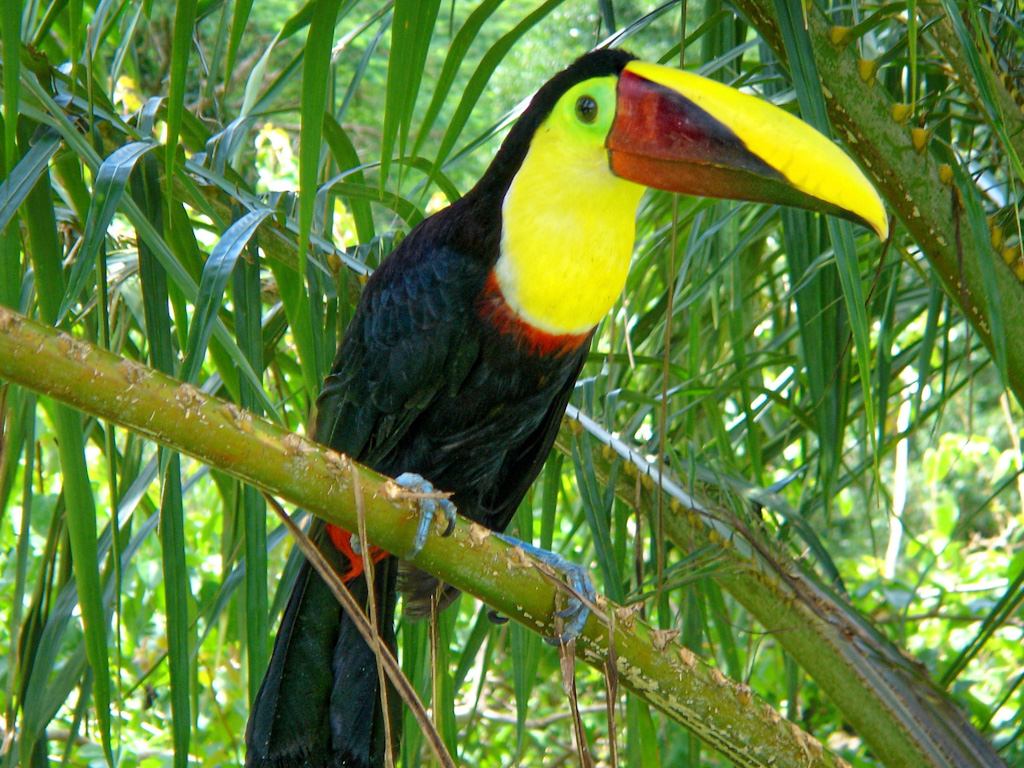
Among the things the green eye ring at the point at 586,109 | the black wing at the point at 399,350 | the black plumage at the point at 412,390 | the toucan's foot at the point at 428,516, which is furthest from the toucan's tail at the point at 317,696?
the green eye ring at the point at 586,109

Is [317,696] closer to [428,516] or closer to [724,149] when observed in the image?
[428,516]

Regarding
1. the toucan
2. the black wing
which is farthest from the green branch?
the black wing

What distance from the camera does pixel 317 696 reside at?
1100 millimetres

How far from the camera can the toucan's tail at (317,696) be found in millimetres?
1064

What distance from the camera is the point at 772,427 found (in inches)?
71.7

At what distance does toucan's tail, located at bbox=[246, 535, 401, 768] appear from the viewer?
3.49 ft

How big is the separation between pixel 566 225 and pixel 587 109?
13 cm

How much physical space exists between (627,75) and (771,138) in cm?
20

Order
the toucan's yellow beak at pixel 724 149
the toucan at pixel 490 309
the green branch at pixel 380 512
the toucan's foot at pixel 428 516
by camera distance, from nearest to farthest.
→ the green branch at pixel 380 512 < the toucan's foot at pixel 428 516 < the toucan's yellow beak at pixel 724 149 < the toucan at pixel 490 309

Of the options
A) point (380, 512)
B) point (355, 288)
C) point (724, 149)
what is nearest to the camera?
point (380, 512)

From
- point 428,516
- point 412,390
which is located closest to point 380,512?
point 428,516

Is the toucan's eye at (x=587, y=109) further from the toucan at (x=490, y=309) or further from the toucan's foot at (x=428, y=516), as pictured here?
the toucan's foot at (x=428, y=516)

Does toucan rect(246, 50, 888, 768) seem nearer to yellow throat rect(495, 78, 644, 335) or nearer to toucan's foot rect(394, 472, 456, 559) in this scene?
yellow throat rect(495, 78, 644, 335)

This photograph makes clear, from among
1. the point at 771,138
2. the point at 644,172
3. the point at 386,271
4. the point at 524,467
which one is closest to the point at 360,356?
the point at 386,271
